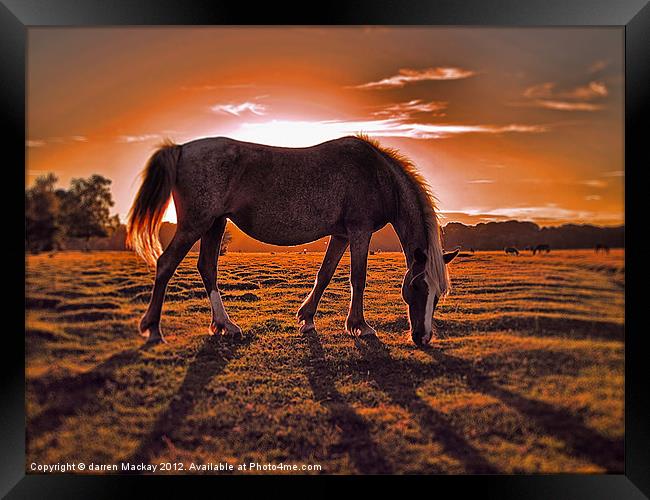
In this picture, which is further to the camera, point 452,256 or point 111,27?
point 452,256

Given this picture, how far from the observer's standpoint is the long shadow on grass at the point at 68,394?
505 centimetres

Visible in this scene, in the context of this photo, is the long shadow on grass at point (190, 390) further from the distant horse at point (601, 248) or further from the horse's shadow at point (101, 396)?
the distant horse at point (601, 248)

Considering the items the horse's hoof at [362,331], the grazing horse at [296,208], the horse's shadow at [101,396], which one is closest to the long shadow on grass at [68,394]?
the horse's shadow at [101,396]

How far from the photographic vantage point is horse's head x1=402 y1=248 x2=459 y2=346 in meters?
6.15

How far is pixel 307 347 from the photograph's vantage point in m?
6.31

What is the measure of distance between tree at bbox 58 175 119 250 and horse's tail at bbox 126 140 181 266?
271 millimetres

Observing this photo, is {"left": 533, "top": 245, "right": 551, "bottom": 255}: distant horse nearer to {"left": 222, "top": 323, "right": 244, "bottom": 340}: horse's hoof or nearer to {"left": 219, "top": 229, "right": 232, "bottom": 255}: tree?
{"left": 222, "top": 323, "right": 244, "bottom": 340}: horse's hoof

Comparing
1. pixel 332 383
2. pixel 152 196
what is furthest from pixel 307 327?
pixel 152 196

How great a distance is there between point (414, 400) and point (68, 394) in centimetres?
365

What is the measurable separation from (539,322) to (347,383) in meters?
2.53

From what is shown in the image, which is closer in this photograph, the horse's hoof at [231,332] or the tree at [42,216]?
the tree at [42,216]

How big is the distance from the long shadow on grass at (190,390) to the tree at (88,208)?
1883mm
